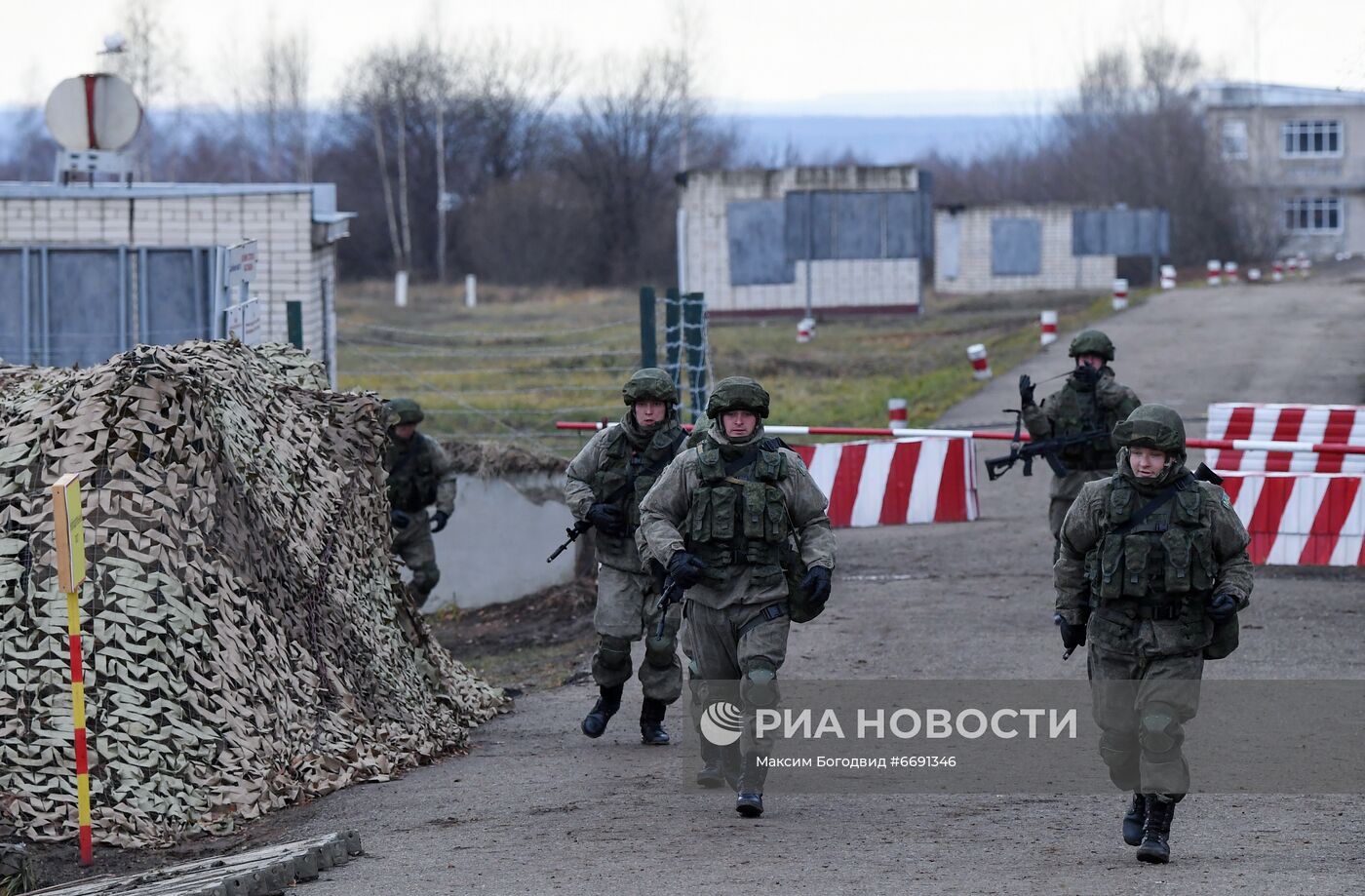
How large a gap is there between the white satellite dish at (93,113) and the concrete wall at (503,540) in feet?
22.2

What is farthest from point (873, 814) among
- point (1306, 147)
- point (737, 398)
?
point (1306, 147)

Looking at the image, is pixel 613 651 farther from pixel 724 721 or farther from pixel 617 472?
pixel 724 721

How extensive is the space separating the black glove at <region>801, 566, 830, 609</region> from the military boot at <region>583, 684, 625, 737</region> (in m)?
2.10

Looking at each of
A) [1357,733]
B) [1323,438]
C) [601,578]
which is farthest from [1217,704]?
[1323,438]

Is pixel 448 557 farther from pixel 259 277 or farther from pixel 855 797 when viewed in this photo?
pixel 855 797

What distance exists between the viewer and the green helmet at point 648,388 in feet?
28.2

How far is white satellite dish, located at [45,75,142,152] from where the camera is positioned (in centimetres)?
1848

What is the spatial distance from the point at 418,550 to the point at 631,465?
427 centimetres

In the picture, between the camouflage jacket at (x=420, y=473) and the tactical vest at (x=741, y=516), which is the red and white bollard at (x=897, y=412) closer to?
the camouflage jacket at (x=420, y=473)

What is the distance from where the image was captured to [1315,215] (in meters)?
77.2

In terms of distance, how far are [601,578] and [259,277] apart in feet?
34.4

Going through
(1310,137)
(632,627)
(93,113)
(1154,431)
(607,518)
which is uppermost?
(1310,137)

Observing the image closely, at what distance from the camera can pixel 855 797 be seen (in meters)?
7.60

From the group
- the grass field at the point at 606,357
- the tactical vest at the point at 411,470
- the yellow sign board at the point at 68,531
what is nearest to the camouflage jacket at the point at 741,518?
the yellow sign board at the point at 68,531
